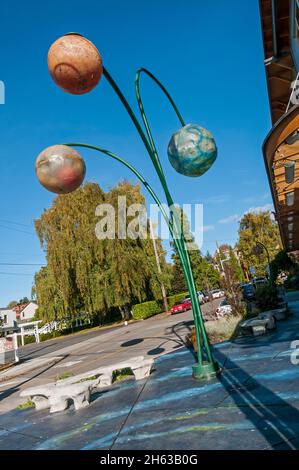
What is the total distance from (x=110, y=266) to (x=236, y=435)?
2614cm

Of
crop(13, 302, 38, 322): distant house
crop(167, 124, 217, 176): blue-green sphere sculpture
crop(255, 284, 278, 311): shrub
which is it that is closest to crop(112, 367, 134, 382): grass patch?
crop(167, 124, 217, 176): blue-green sphere sculpture

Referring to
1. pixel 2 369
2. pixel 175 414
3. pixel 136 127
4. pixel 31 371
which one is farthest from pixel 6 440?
pixel 2 369

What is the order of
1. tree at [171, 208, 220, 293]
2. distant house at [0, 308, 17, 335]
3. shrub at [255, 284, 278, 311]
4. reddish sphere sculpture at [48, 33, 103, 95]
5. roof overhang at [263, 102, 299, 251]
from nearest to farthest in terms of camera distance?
reddish sphere sculpture at [48, 33, 103, 95], roof overhang at [263, 102, 299, 251], shrub at [255, 284, 278, 311], distant house at [0, 308, 17, 335], tree at [171, 208, 220, 293]

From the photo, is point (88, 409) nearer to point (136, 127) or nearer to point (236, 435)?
point (236, 435)

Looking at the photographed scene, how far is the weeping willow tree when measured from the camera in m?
29.3

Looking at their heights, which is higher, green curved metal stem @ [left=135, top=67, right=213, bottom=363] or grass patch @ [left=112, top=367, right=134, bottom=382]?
green curved metal stem @ [left=135, top=67, right=213, bottom=363]

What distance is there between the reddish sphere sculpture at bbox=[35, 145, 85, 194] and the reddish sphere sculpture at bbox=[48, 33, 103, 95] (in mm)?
935

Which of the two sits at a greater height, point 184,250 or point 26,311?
point 26,311

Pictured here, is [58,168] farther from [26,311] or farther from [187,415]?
[26,311]

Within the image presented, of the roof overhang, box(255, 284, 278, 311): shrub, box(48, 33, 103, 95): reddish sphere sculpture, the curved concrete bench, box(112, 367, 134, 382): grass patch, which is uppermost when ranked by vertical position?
box(48, 33, 103, 95): reddish sphere sculpture

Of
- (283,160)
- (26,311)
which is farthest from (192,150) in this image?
(26,311)

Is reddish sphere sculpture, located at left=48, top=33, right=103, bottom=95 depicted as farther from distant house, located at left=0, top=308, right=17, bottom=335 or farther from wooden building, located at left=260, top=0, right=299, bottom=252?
distant house, located at left=0, top=308, right=17, bottom=335

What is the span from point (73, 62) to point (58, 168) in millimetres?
1518

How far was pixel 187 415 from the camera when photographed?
16.1 ft
